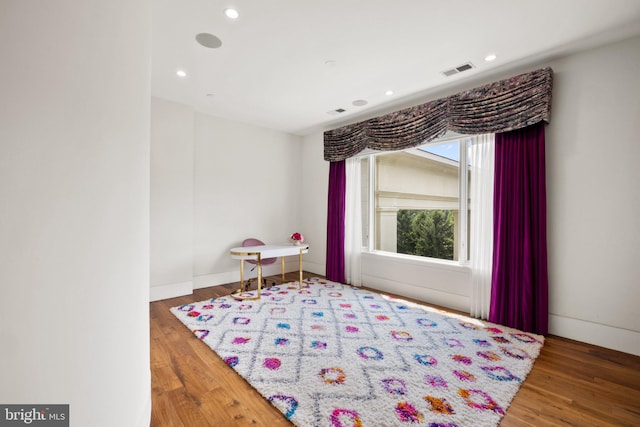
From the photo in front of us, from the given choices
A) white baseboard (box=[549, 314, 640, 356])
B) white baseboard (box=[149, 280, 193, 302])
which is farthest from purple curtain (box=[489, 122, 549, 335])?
white baseboard (box=[149, 280, 193, 302])

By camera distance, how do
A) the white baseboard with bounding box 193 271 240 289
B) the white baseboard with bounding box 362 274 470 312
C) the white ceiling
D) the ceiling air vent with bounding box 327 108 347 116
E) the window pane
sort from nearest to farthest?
the white ceiling → the white baseboard with bounding box 362 274 470 312 → the window pane → the ceiling air vent with bounding box 327 108 347 116 → the white baseboard with bounding box 193 271 240 289

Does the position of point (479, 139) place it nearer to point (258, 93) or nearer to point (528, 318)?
point (528, 318)

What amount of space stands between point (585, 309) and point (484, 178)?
1542 mm

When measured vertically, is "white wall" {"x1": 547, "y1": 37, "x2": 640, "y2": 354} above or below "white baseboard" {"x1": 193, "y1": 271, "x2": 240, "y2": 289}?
above

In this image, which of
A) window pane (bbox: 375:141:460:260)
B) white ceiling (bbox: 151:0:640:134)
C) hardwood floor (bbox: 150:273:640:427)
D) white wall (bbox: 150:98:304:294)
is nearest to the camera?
hardwood floor (bbox: 150:273:640:427)

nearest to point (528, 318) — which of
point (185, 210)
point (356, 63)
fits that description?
point (356, 63)

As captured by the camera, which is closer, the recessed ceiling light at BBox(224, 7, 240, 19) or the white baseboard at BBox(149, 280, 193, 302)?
the recessed ceiling light at BBox(224, 7, 240, 19)

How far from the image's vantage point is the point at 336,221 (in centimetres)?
484

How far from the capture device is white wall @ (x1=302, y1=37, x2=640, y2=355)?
2.41m

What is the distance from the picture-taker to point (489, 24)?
7.29ft

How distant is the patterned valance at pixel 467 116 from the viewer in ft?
8.88

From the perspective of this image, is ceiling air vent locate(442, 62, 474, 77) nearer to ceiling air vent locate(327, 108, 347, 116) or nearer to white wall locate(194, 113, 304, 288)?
ceiling air vent locate(327, 108, 347, 116)

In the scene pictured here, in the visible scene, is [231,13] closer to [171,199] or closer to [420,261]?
[171,199]

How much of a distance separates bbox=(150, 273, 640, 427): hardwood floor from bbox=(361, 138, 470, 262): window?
4.83ft
